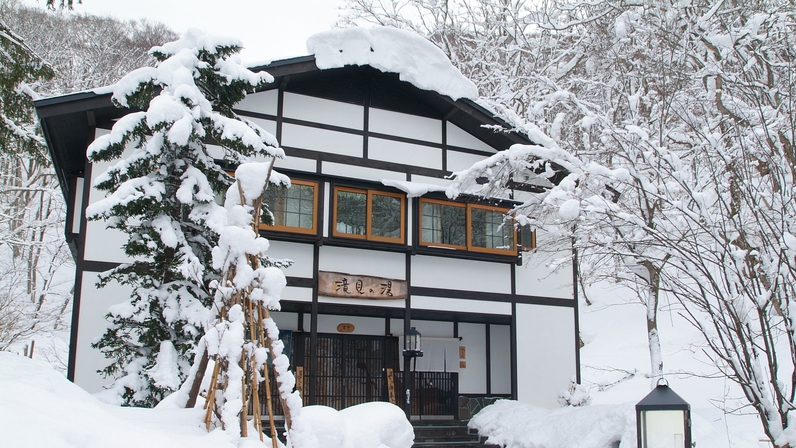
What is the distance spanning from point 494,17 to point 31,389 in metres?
17.9

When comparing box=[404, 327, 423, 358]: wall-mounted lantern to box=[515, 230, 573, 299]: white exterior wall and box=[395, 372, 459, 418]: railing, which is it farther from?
box=[515, 230, 573, 299]: white exterior wall

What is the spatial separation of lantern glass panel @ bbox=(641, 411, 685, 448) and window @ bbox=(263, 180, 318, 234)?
24.9ft

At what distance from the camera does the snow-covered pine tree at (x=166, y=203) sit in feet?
26.1

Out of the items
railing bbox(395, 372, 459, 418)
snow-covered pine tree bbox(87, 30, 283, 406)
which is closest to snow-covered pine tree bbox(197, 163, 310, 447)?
snow-covered pine tree bbox(87, 30, 283, 406)

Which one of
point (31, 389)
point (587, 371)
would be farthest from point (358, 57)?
point (587, 371)

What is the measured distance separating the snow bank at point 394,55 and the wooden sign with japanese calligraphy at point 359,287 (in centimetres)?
361

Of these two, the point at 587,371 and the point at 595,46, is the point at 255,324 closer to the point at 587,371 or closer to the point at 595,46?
the point at 595,46

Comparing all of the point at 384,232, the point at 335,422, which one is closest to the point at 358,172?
the point at 384,232

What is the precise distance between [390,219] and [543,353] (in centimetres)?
406

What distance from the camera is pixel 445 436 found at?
12.3 m

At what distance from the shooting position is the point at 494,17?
1930cm

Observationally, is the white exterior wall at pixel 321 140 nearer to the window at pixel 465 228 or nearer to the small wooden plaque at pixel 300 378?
the window at pixel 465 228

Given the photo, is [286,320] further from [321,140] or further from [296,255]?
[321,140]

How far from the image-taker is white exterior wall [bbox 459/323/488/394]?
47.6ft
